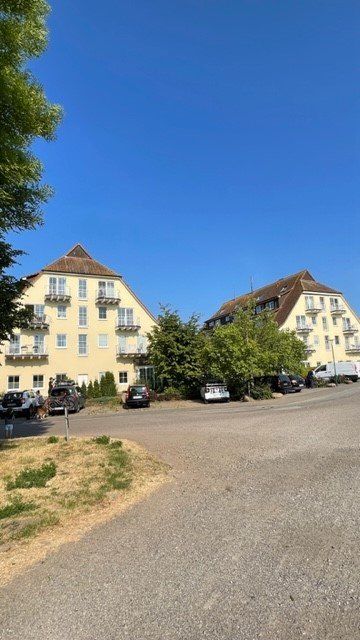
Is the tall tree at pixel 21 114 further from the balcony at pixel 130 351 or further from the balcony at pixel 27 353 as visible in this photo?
the balcony at pixel 130 351

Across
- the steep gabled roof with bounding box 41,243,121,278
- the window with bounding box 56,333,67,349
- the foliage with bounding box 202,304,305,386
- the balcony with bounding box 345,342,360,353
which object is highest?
the steep gabled roof with bounding box 41,243,121,278

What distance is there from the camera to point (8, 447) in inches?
444

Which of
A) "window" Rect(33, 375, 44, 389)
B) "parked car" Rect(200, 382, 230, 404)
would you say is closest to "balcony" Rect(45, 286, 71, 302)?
"window" Rect(33, 375, 44, 389)

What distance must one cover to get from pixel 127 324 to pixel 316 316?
1033 inches

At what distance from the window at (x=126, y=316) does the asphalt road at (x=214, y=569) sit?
126 feet

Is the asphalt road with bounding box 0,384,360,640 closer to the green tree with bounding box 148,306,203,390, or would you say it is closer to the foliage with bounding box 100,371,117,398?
the green tree with bounding box 148,306,203,390

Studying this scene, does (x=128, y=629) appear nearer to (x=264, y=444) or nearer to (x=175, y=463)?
(x=175, y=463)

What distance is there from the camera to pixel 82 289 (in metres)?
44.5

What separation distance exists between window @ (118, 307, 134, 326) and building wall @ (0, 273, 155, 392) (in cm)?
34

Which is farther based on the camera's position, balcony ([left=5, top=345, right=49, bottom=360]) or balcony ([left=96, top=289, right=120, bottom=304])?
balcony ([left=96, top=289, right=120, bottom=304])

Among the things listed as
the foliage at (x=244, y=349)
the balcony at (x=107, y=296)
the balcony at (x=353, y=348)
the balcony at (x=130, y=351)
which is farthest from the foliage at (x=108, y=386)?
the balcony at (x=353, y=348)

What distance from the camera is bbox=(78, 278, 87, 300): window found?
1742 inches

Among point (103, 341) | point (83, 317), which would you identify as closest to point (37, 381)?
point (103, 341)

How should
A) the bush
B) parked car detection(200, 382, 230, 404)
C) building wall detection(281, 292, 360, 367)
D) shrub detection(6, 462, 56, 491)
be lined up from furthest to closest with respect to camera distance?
building wall detection(281, 292, 360, 367) → the bush → parked car detection(200, 382, 230, 404) → shrub detection(6, 462, 56, 491)
